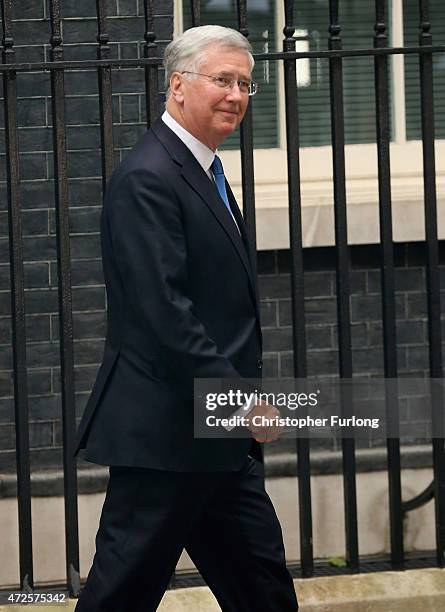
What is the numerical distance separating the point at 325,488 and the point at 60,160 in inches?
108

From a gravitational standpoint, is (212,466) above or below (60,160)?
below

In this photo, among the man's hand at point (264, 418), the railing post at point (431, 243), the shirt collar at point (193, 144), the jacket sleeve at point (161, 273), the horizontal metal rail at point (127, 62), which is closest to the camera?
the jacket sleeve at point (161, 273)

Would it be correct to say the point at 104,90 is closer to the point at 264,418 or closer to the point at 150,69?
the point at 150,69

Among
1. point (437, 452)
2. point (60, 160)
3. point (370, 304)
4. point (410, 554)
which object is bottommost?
point (410, 554)

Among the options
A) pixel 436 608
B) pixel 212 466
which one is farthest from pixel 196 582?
pixel 212 466

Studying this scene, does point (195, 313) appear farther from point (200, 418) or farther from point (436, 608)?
point (436, 608)

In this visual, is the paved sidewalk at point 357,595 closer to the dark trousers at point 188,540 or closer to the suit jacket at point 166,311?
the dark trousers at point 188,540

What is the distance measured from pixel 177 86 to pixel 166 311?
0.64 m

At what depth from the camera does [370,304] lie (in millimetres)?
6730

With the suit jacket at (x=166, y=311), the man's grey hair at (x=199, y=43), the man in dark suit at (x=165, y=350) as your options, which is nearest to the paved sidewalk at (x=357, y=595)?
the man in dark suit at (x=165, y=350)

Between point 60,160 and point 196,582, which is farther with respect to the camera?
point 196,582

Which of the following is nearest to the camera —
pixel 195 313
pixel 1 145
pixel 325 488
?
pixel 195 313

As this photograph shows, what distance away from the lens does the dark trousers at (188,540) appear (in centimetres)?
368

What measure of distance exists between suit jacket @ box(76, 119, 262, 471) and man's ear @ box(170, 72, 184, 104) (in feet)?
0.30
